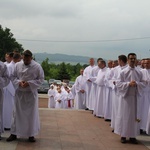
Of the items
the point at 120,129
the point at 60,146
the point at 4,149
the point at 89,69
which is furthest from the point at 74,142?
the point at 89,69

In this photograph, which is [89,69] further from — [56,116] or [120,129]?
[120,129]

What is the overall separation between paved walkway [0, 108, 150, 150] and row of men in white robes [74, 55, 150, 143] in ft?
1.29

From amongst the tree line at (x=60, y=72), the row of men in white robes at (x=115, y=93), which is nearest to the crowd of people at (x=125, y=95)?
the row of men in white robes at (x=115, y=93)

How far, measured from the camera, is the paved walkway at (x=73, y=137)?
764 cm

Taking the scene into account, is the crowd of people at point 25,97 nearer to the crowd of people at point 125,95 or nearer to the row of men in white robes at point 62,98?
the crowd of people at point 125,95

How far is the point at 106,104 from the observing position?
39.2 feet

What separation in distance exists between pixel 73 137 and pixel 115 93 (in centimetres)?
189

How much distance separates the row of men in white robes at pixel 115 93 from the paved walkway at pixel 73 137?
15.4 inches

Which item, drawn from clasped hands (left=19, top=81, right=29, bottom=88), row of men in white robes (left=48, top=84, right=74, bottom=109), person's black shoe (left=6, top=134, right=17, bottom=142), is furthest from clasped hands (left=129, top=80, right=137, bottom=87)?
row of men in white robes (left=48, top=84, right=74, bottom=109)

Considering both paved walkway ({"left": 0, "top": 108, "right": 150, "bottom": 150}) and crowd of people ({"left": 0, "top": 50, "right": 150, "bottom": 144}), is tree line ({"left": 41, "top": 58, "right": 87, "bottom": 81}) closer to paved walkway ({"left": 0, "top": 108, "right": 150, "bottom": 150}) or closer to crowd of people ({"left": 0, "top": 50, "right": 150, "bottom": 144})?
paved walkway ({"left": 0, "top": 108, "right": 150, "bottom": 150})

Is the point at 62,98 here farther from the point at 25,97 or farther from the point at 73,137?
the point at 25,97

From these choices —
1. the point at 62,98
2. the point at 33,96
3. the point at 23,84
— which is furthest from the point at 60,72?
the point at 23,84

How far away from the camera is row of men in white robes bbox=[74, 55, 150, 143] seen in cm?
824

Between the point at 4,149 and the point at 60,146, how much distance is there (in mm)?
1322
